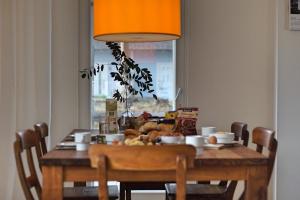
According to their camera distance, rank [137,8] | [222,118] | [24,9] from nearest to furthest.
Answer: [137,8] → [24,9] → [222,118]

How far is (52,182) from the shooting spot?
204cm

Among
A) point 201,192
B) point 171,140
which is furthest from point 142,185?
point 171,140

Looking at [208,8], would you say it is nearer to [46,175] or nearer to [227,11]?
[227,11]

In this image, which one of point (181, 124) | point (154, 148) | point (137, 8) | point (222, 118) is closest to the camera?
point (154, 148)

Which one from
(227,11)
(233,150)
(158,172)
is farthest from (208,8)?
(158,172)

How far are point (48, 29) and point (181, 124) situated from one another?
5.24 feet

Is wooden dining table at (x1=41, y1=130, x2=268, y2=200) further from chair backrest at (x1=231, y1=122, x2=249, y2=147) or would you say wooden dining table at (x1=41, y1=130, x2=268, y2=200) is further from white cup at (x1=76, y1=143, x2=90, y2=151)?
chair backrest at (x1=231, y1=122, x2=249, y2=147)

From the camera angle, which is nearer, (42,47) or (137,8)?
(137,8)

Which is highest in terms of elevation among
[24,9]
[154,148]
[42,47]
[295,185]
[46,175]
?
[24,9]

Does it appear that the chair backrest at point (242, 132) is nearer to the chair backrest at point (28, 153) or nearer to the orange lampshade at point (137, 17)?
the orange lampshade at point (137, 17)

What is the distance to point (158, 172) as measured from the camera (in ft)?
6.68

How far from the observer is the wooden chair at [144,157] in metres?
1.88

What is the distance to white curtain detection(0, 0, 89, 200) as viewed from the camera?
3770 mm

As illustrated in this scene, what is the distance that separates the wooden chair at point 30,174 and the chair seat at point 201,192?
1.12ft
